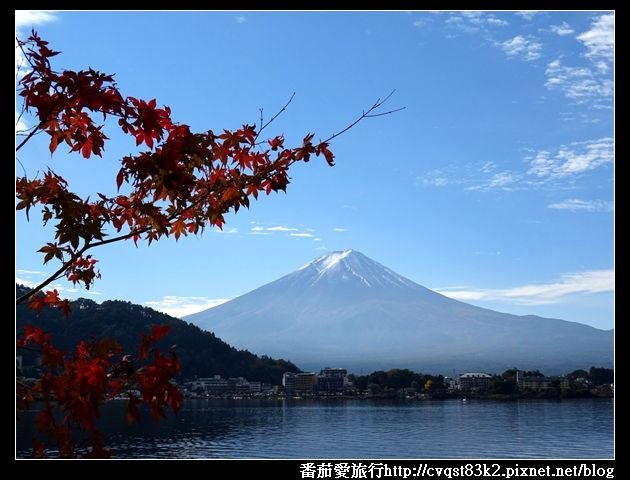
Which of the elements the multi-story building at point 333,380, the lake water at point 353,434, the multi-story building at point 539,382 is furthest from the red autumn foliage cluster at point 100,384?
the multi-story building at point 539,382

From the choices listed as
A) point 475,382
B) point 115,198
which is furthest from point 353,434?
point 115,198

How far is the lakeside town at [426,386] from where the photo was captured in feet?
215

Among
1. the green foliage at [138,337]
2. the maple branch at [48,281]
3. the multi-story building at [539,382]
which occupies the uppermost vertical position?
the maple branch at [48,281]

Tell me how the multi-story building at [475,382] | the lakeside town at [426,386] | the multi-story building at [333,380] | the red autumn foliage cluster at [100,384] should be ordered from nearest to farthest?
the red autumn foliage cluster at [100,384] < the lakeside town at [426,386] < the multi-story building at [333,380] < the multi-story building at [475,382]

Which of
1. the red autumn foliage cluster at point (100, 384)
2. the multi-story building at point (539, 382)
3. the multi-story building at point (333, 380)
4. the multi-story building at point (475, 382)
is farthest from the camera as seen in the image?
the multi-story building at point (475, 382)

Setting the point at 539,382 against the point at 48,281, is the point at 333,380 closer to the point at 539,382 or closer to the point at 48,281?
the point at 539,382

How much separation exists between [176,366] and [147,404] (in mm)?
167

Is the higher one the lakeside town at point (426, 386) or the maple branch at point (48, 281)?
the maple branch at point (48, 281)

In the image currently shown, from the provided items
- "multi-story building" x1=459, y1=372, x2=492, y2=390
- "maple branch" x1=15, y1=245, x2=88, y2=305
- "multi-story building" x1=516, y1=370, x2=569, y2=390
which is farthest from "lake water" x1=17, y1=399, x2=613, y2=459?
"maple branch" x1=15, y1=245, x2=88, y2=305

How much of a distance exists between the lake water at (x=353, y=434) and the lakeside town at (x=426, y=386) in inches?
64.8

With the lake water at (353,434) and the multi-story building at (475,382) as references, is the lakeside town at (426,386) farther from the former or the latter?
the lake water at (353,434)

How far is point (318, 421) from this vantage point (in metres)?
56.0
